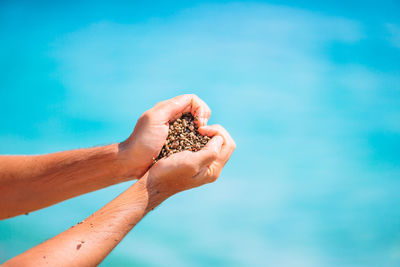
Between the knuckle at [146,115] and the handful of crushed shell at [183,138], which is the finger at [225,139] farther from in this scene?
the knuckle at [146,115]

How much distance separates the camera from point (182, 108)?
298cm

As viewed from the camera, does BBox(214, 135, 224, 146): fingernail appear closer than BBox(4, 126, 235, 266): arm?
No

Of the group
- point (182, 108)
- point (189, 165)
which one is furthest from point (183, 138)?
point (189, 165)

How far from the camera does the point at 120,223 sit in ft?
7.40

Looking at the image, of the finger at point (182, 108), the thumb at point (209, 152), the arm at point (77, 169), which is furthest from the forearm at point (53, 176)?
the thumb at point (209, 152)

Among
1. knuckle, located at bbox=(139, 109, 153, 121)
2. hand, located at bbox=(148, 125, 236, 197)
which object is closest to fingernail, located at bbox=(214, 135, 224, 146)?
hand, located at bbox=(148, 125, 236, 197)

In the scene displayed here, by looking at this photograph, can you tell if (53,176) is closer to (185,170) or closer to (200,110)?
(185,170)

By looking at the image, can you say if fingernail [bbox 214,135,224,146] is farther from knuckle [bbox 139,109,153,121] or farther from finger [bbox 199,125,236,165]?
knuckle [bbox 139,109,153,121]

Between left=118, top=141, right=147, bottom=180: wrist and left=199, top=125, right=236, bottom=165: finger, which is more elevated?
left=199, top=125, right=236, bottom=165: finger

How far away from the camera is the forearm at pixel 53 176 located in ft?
9.03

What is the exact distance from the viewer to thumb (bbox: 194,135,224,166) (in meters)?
2.59

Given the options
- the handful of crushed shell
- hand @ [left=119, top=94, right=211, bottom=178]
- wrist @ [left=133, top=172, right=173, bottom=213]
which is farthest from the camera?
the handful of crushed shell

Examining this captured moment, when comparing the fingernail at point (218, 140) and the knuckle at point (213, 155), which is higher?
the fingernail at point (218, 140)

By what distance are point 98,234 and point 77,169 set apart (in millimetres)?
741
